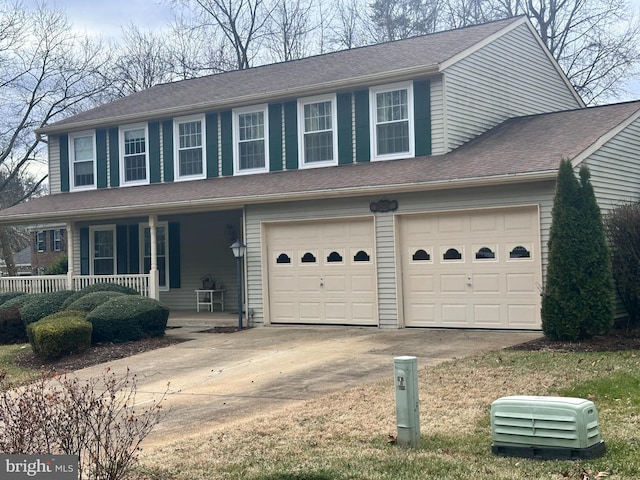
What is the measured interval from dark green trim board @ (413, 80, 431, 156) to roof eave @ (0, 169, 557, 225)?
1.70 metres

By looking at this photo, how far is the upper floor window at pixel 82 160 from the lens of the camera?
21.1m

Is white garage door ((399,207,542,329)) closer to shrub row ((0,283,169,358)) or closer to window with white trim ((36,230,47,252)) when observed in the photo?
shrub row ((0,283,169,358))

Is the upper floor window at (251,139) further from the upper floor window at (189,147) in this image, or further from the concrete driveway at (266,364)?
the concrete driveway at (266,364)

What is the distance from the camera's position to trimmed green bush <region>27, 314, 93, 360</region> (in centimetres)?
1378

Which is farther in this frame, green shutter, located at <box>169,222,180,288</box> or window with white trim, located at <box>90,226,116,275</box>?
window with white trim, located at <box>90,226,116,275</box>

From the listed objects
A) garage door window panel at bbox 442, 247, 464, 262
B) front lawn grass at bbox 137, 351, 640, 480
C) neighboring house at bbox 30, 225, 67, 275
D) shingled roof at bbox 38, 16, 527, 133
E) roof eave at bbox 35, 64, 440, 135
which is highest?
shingled roof at bbox 38, 16, 527, 133

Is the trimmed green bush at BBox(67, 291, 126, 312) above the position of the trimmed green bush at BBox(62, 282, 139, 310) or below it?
below

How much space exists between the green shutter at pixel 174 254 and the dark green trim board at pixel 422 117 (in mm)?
7561

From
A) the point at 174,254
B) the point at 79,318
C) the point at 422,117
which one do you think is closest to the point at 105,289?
the point at 79,318

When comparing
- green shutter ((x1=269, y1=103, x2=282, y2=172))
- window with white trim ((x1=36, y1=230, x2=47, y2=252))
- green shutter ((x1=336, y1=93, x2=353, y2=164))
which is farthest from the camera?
window with white trim ((x1=36, y1=230, x2=47, y2=252))

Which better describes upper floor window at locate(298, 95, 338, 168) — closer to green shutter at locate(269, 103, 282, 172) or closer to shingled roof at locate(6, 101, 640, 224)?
shingled roof at locate(6, 101, 640, 224)

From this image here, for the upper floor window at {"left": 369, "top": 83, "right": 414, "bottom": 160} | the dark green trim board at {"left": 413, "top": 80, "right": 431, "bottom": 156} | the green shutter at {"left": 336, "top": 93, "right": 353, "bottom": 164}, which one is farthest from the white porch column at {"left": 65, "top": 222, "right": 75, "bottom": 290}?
the dark green trim board at {"left": 413, "top": 80, "right": 431, "bottom": 156}

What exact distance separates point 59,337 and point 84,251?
26.4 ft

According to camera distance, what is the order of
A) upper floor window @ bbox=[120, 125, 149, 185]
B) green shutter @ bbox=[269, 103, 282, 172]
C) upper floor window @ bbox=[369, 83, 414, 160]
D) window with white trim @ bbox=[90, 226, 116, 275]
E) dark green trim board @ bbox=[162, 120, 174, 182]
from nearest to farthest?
upper floor window @ bbox=[369, 83, 414, 160], green shutter @ bbox=[269, 103, 282, 172], dark green trim board @ bbox=[162, 120, 174, 182], upper floor window @ bbox=[120, 125, 149, 185], window with white trim @ bbox=[90, 226, 116, 275]
